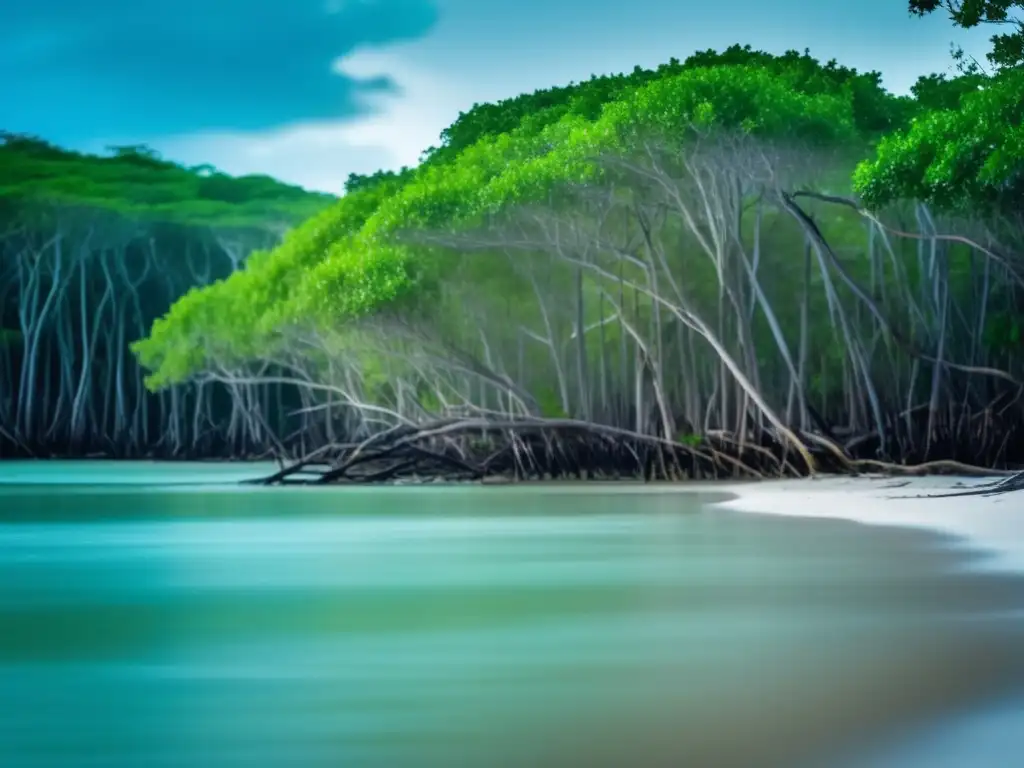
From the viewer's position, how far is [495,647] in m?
5.50

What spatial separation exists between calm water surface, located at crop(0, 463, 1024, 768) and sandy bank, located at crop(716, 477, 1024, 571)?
0.37 metres

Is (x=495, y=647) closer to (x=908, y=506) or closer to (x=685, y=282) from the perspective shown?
(x=908, y=506)

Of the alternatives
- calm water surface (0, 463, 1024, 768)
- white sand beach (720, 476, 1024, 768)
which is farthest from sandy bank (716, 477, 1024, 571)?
calm water surface (0, 463, 1024, 768)

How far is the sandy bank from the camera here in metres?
9.42

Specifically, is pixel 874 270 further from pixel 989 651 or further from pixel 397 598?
pixel 989 651

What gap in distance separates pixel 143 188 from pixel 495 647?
1402 inches

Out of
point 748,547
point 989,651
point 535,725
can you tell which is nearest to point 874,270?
point 748,547

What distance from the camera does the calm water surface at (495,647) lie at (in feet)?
12.9

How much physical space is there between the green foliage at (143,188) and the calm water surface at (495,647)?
27819 millimetres

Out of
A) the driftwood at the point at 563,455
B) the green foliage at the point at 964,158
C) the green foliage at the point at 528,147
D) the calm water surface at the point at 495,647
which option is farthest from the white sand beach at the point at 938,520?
the green foliage at the point at 528,147

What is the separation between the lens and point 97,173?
39.7 m

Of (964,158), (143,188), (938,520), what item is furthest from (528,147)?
(143,188)

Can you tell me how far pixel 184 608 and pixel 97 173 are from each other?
34510mm

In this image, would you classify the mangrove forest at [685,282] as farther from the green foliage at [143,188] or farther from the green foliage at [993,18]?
the green foliage at [143,188]
